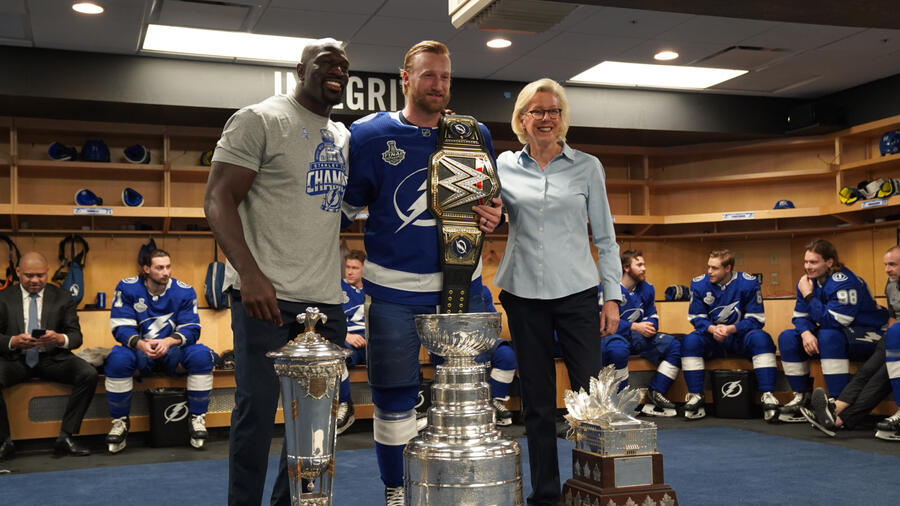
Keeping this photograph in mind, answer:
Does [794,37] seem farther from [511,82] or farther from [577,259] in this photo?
[577,259]

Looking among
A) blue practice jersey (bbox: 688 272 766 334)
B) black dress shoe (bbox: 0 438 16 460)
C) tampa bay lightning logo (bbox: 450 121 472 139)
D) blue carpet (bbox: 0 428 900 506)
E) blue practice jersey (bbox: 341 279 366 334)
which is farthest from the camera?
blue practice jersey (bbox: 688 272 766 334)

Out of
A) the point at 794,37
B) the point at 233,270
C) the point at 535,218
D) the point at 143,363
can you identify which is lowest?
the point at 143,363

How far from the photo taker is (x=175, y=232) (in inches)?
294

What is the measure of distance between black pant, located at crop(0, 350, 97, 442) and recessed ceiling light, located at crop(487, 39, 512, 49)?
3401 mm

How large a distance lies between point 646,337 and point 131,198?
14.2 ft

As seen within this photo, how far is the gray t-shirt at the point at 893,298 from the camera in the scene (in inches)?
218

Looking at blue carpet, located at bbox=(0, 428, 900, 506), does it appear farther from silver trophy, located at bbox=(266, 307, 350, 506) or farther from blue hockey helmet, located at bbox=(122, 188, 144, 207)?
blue hockey helmet, located at bbox=(122, 188, 144, 207)

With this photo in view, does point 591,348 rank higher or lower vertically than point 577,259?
lower

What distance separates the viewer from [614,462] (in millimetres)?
1627

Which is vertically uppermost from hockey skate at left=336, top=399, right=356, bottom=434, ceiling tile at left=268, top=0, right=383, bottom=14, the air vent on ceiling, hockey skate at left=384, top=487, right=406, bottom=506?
ceiling tile at left=268, top=0, right=383, bottom=14

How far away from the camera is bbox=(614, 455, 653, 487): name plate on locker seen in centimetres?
163

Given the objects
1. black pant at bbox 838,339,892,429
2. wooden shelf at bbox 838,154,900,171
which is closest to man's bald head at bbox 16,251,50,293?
black pant at bbox 838,339,892,429

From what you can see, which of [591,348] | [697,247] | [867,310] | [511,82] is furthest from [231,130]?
[697,247]

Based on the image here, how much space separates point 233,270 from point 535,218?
3.46 feet
